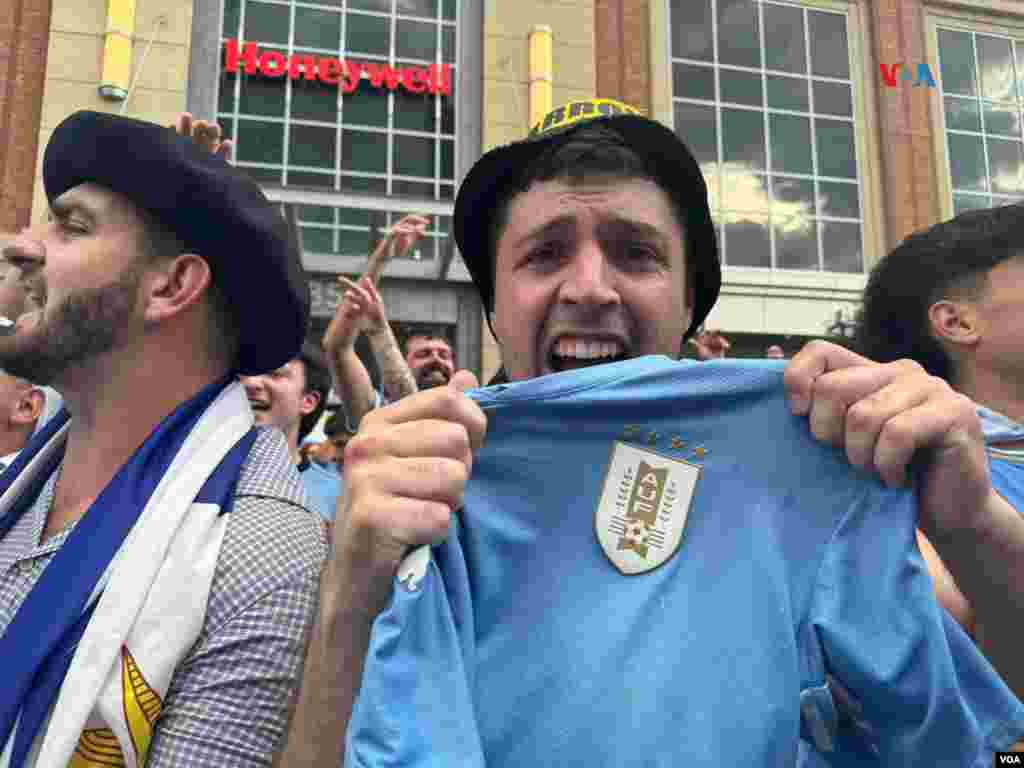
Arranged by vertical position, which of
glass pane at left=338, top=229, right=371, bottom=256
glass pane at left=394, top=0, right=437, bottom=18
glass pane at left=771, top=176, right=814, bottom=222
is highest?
glass pane at left=394, top=0, right=437, bottom=18

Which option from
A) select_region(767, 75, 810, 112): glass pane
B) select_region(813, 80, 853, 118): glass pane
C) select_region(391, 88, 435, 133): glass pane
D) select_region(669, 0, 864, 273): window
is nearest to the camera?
select_region(391, 88, 435, 133): glass pane

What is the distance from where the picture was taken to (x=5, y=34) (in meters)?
10.7

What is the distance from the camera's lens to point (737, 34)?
1276 cm

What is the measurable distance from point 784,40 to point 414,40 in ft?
19.9

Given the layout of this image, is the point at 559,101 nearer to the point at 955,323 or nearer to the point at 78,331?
the point at 955,323

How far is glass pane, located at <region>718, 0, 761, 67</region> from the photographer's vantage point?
41.7 ft

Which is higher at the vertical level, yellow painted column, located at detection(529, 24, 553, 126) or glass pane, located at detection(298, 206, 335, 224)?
yellow painted column, located at detection(529, 24, 553, 126)

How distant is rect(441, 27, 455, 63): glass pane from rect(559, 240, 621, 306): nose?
11.3 meters

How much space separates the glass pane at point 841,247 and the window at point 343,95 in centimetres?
610

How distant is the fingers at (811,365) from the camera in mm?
1028

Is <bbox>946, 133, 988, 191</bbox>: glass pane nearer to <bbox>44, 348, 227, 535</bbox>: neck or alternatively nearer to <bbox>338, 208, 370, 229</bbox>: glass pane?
<bbox>338, 208, 370, 229</bbox>: glass pane

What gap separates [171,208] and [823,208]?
12.8 meters

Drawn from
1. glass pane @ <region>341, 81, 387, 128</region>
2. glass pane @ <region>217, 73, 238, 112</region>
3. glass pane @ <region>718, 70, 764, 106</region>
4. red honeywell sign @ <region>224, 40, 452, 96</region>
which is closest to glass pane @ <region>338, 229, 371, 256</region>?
glass pane @ <region>341, 81, 387, 128</region>

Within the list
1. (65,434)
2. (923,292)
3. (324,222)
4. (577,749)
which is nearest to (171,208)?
(65,434)
